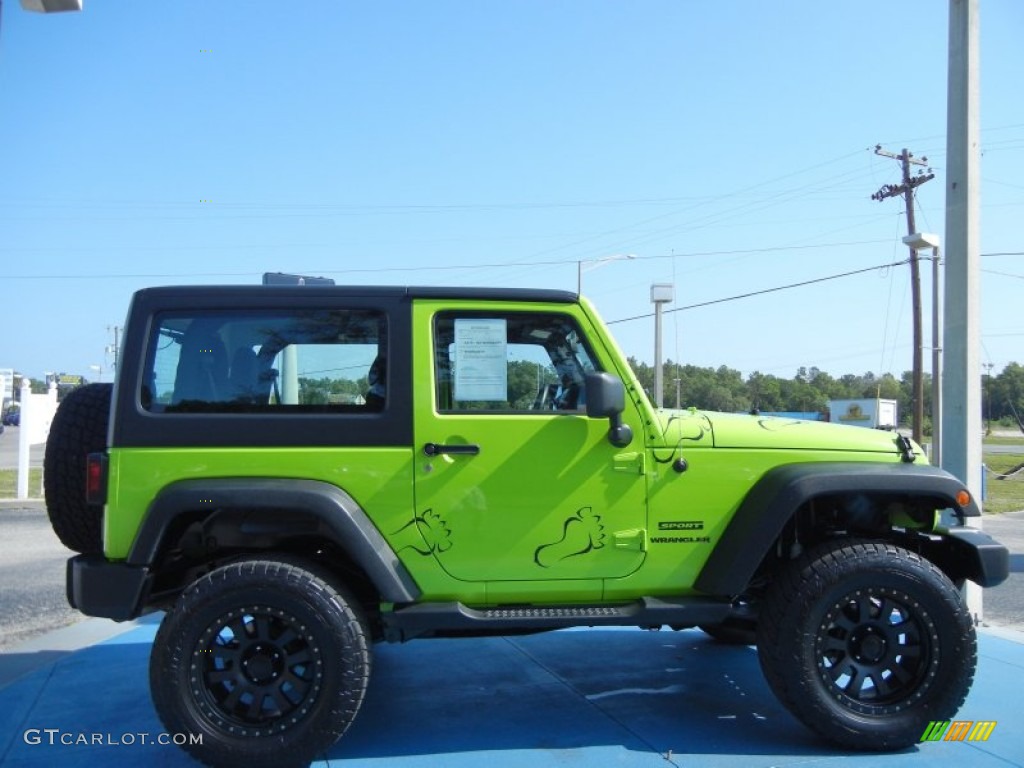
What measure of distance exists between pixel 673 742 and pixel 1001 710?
183cm

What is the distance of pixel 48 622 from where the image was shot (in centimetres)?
633

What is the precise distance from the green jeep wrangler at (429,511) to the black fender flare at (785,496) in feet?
0.04

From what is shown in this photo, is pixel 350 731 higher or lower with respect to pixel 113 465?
lower

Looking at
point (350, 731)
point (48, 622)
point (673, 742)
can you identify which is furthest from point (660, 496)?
point (48, 622)

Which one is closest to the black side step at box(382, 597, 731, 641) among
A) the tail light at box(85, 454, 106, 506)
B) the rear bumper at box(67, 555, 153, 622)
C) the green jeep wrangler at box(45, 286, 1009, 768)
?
the green jeep wrangler at box(45, 286, 1009, 768)

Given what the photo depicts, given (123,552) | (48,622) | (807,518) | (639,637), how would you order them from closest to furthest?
1. (123,552)
2. (807,518)
3. (639,637)
4. (48,622)

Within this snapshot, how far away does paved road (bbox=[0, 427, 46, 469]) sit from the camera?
26791 millimetres

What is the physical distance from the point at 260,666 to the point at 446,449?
1.23 m

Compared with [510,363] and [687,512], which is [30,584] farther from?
[687,512]

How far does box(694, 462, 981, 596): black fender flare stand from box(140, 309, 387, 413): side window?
1712 millimetres

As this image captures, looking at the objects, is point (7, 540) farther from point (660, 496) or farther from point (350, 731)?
point (660, 496)

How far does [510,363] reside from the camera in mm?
3777

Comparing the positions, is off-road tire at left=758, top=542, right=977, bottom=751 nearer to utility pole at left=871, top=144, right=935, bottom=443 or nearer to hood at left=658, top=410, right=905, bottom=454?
hood at left=658, top=410, right=905, bottom=454

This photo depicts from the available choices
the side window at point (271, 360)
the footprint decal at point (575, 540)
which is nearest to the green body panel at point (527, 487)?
the footprint decal at point (575, 540)
